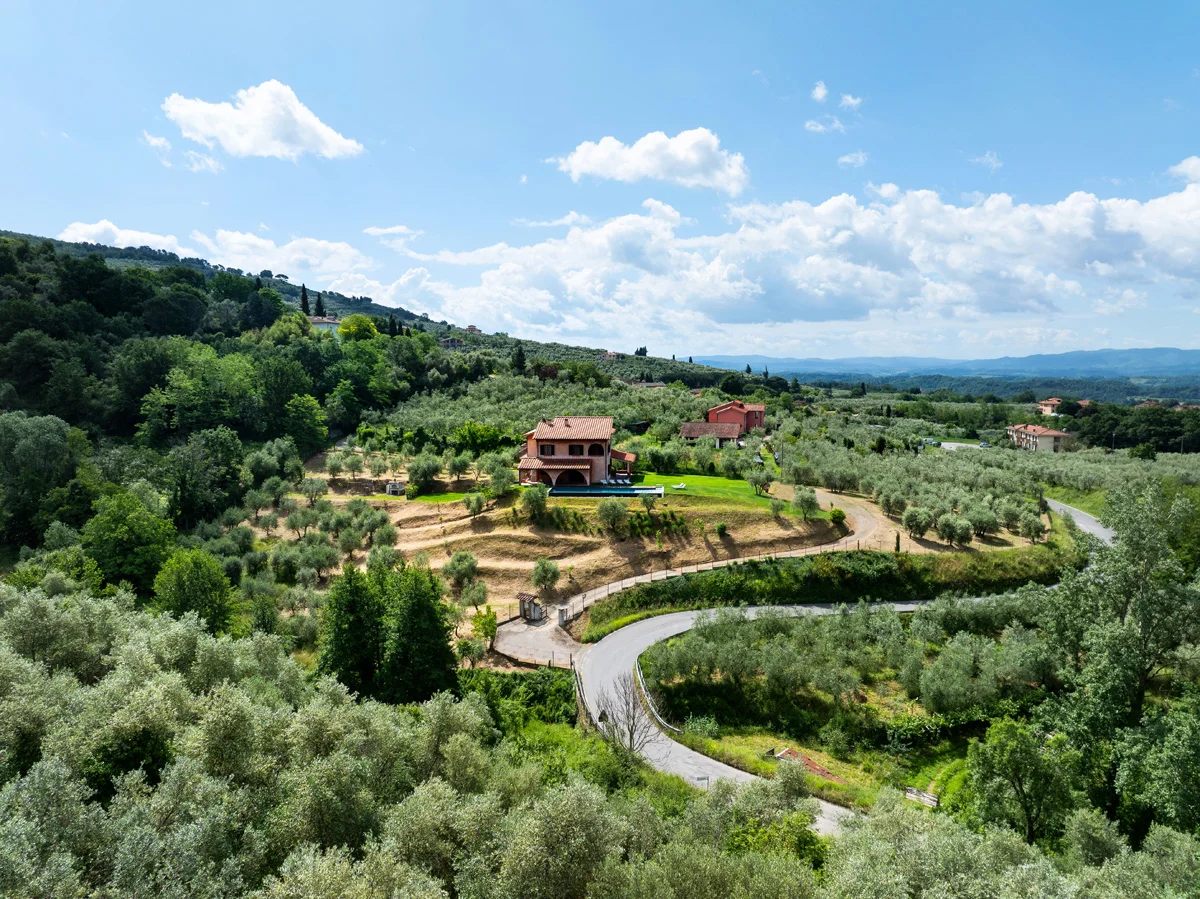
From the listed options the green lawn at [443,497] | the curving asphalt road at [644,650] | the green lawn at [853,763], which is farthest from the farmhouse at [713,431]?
the green lawn at [853,763]

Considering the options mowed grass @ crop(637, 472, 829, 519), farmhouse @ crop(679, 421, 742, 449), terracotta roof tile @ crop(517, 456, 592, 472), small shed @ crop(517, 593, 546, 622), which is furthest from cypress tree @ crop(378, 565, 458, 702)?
farmhouse @ crop(679, 421, 742, 449)

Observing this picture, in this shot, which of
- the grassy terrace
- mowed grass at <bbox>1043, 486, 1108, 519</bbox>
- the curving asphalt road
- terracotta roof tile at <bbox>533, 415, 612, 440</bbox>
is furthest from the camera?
mowed grass at <bbox>1043, 486, 1108, 519</bbox>

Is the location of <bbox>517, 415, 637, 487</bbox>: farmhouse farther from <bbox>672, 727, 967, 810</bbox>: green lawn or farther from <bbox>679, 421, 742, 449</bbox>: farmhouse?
<bbox>672, 727, 967, 810</bbox>: green lawn

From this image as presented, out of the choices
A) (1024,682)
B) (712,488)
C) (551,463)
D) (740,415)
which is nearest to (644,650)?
(1024,682)

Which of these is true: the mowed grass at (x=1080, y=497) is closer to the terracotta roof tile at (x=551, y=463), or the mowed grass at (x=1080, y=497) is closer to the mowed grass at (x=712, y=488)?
the mowed grass at (x=712, y=488)

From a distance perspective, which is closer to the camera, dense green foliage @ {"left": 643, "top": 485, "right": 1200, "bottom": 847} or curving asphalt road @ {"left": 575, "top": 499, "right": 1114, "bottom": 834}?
dense green foliage @ {"left": 643, "top": 485, "right": 1200, "bottom": 847}

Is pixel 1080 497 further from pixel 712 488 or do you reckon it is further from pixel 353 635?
pixel 353 635

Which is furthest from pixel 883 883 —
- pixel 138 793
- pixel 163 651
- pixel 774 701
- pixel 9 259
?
pixel 9 259
